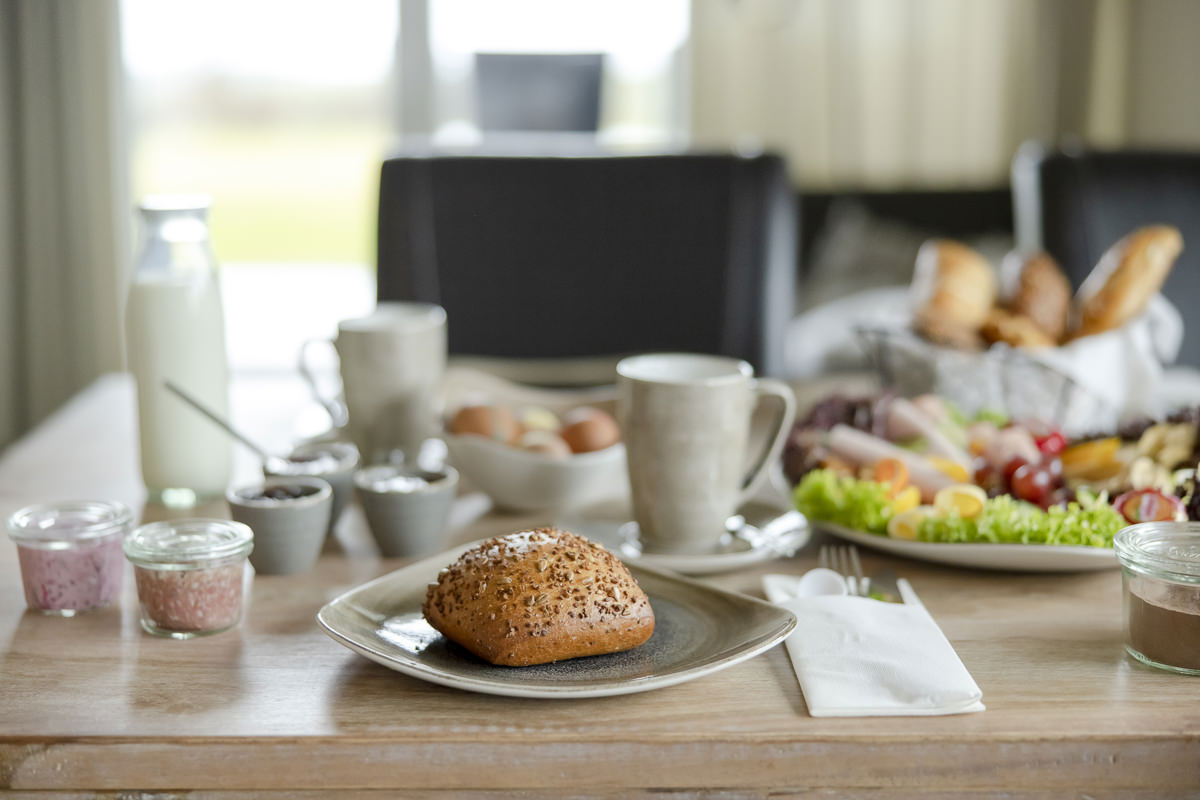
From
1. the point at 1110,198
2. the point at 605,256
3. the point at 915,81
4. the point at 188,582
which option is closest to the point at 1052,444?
the point at 188,582

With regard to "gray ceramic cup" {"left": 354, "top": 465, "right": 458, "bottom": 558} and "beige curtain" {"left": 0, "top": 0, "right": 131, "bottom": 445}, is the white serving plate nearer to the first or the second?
"gray ceramic cup" {"left": 354, "top": 465, "right": 458, "bottom": 558}

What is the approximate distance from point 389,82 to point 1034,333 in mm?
2740

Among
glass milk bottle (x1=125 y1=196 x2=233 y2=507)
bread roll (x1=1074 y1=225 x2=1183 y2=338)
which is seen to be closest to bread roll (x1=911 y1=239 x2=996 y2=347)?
bread roll (x1=1074 y1=225 x2=1183 y2=338)

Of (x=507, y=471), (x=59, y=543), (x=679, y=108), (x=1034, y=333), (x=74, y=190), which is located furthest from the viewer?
(x=679, y=108)

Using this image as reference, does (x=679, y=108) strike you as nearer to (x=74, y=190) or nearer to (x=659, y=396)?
(x=74, y=190)

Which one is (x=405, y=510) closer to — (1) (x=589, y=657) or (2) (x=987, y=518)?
(1) (x=589, y=657)

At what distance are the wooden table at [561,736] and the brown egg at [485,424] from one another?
1.31 ft

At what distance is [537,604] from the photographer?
2.49ft

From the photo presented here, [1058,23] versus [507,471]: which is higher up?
[1058,23]

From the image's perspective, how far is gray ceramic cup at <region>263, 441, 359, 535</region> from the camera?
3.44 feet

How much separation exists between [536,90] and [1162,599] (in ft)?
9.92

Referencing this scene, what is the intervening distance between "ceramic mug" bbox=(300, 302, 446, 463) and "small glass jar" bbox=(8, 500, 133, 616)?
33 centimetres

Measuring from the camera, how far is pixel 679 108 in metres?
3.85

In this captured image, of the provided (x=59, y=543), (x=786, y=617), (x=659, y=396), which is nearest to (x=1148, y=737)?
(x=786, y=617)
